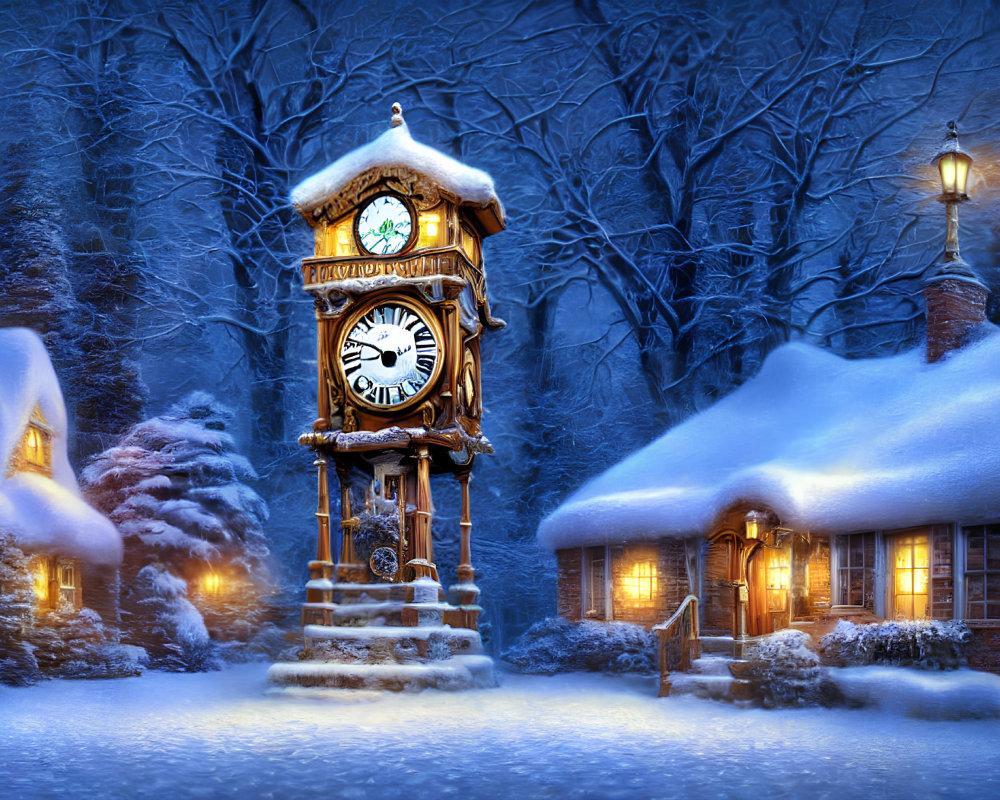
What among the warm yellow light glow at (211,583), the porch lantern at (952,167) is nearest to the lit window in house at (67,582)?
the warm yellow light glow at (211,583)

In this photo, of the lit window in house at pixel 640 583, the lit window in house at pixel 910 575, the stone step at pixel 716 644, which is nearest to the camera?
the lit window in house at pixel 910 575

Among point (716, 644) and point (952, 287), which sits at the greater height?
point (952, 287)

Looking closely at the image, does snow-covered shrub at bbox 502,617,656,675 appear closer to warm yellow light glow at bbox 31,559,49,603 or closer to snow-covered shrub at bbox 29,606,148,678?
snow-covered shrub at bbox 29,606,148,678

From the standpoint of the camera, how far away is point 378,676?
1048 cm

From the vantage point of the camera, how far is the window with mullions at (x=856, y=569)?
10.9 m

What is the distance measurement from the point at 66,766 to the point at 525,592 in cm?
651

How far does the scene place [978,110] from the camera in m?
12.0

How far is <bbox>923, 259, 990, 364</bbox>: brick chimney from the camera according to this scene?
11312 mm

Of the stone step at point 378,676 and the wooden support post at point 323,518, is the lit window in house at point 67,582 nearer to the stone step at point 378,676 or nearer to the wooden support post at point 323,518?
the stone step at point 378,676

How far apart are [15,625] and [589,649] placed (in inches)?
230

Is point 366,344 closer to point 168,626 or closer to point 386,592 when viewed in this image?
point 386,592

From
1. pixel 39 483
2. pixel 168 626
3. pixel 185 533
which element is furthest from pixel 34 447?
pixel 168 626

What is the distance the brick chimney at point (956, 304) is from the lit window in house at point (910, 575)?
189 centimetres

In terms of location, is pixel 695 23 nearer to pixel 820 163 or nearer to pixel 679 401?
pixel 820 163
